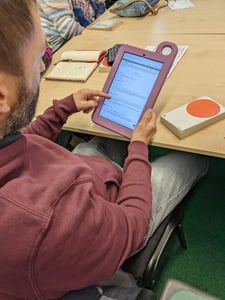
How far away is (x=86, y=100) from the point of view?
44.1 inches

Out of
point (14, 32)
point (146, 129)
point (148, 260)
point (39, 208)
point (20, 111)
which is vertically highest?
point (14, 32)

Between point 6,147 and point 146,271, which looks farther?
point 146,271

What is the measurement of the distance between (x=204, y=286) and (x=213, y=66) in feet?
2.83

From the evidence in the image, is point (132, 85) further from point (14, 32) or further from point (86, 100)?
point (14, 32)

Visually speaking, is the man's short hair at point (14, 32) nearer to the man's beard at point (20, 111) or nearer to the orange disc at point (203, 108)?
the man's beard at point (20, 111)

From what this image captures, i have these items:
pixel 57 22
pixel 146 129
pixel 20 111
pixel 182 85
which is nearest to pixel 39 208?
pixel 20 111

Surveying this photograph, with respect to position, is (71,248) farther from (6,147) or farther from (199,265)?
(199,265)

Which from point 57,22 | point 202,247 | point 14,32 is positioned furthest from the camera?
point 57,22

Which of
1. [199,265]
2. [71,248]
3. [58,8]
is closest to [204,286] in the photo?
[199,265]

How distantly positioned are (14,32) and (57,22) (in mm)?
1381

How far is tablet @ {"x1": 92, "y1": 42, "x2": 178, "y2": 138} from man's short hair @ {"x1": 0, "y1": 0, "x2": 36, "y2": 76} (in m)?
0.47

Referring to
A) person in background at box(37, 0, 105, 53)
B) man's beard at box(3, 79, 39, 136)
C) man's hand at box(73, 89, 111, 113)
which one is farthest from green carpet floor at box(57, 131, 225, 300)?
person in background at box(37, 0, 105, 53)

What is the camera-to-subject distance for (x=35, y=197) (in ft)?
1.84

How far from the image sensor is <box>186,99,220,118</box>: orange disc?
37.7 inches
